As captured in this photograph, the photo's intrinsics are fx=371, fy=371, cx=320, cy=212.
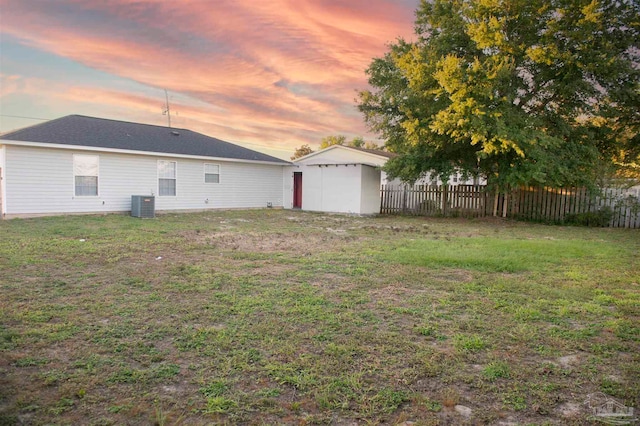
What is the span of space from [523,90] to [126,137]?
628 inches

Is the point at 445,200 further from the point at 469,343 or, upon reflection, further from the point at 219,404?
the point at 219,404

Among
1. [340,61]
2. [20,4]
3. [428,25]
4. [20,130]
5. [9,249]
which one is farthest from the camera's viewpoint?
[428,25]

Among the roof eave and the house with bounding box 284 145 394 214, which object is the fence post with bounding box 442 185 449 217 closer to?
the house with bounding box 284 145 394 214

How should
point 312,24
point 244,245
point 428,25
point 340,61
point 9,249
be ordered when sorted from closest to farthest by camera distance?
point 9,249
point 244,245
point 312,24
point 340,61
point 428,25

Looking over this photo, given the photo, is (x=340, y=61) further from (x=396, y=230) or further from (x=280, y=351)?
(x=280, y=351)

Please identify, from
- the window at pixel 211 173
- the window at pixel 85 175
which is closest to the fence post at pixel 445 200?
the window at pixel 211 173

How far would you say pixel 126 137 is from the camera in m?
15.5

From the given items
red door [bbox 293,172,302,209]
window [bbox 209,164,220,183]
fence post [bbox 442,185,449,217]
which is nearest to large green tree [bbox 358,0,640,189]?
fence post [bbox 442,185,449,217]

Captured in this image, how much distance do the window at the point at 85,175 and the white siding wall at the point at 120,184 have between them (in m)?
0.16

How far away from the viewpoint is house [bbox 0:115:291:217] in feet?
40.6

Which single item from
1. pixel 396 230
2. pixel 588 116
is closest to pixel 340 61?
pixel 396 230

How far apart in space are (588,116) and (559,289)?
12419 mm

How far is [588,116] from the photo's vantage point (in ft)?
46.1

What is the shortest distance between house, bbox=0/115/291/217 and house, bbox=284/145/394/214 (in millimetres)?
1187
